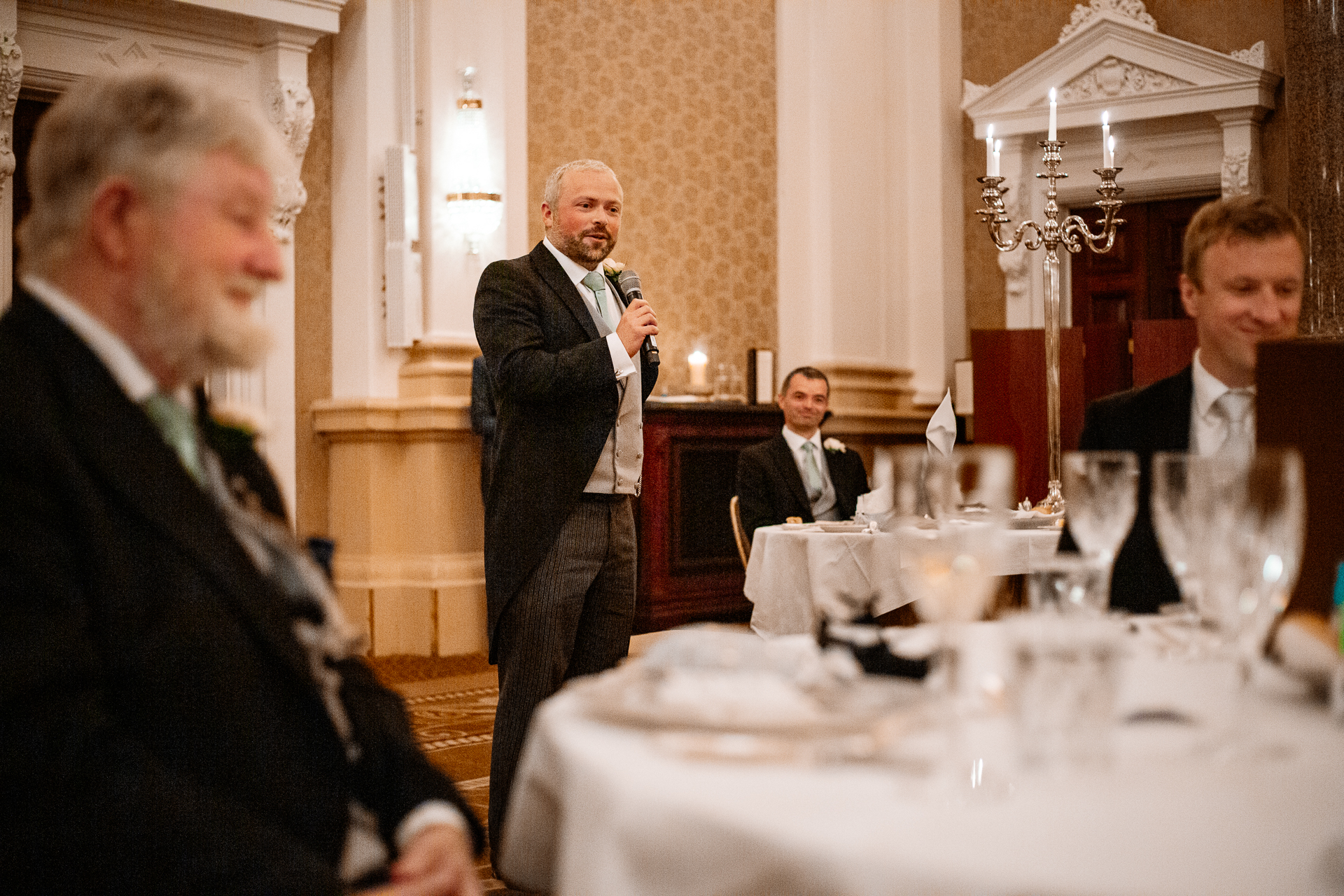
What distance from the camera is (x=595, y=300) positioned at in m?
2.96

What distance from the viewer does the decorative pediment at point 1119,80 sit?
695 cm

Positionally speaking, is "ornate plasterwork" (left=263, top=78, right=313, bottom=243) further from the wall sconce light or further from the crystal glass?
the crystal glass

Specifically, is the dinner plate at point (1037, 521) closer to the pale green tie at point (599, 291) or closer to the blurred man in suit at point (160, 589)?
the pale green tie at point (599, 291)

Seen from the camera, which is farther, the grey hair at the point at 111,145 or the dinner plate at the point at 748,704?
the grey hair at the point at 111,145

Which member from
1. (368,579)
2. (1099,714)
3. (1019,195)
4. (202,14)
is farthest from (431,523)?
(1099,714)

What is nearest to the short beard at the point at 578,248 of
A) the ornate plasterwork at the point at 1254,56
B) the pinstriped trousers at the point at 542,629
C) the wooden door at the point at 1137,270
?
the pinstriped trousers at the point at 542,629

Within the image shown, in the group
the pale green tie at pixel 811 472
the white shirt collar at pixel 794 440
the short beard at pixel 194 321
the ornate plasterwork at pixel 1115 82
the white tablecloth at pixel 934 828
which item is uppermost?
the ornate plasterwork at pixel 1115 82

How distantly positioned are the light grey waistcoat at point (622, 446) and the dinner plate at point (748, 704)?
1.73 metres

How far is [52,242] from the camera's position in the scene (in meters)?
1.16

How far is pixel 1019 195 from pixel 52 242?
713 cm

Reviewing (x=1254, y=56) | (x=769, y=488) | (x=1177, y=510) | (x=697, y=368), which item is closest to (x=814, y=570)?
(x=769, y=488)

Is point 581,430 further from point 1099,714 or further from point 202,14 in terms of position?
point 202,14

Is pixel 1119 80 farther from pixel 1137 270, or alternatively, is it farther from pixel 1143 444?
pixel 1143 444

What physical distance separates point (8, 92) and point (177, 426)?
450cm
